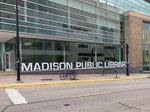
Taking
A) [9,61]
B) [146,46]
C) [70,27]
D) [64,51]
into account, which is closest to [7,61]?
[9,61]

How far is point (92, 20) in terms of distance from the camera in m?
32.2

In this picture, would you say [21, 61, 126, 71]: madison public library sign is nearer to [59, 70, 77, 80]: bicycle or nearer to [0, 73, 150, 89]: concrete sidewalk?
[0, 73, 150, 89]: concrete sidewalk

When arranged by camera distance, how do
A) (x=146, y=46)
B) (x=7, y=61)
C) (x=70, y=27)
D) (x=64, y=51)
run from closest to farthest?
1. (x=70, y=27)
2. (x=7, y=61)
3. (x=64, y=51)
4. (x=146, y=46)

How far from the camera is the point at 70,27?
94.3ft

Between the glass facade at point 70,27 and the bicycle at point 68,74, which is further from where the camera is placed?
the glass facade at point 70,27

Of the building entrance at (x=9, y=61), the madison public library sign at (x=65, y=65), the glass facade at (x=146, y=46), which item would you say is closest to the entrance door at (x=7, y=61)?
the building entrance at (x=9, y=61)

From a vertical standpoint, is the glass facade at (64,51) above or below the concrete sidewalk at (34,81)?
above

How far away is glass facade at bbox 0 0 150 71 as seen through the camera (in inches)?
955

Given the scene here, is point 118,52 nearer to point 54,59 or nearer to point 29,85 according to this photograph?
point 54,59

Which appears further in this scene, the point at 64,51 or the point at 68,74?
the point at 64,51

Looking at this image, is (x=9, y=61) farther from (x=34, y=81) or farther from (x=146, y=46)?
(x=146, y=46)

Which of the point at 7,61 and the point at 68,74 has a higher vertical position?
the point at 7,61

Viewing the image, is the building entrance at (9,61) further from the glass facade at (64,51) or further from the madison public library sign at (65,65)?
the glass facade at (64,51)

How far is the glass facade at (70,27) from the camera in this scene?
24250mm
